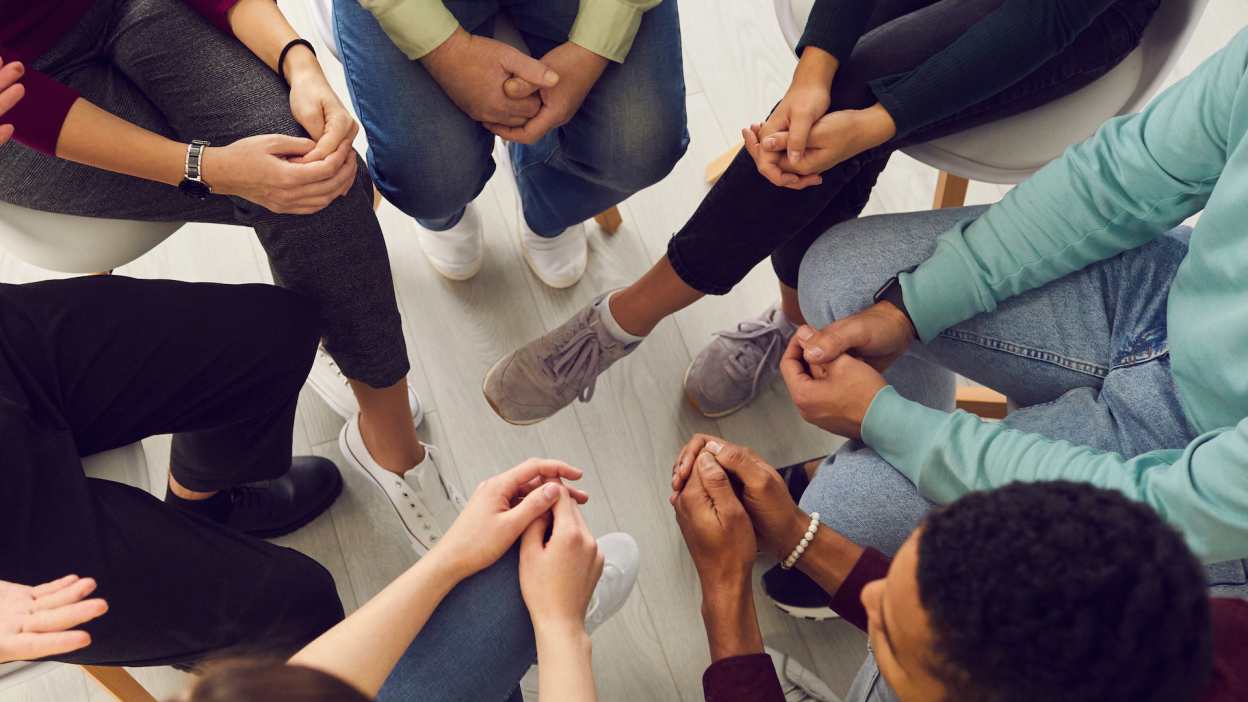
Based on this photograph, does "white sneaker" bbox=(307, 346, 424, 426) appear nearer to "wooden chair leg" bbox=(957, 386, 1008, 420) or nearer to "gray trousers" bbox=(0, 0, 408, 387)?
"gray trousers" bbox=(0, 0, 408, 387)

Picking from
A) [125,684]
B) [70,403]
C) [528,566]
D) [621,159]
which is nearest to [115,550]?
[70,403]

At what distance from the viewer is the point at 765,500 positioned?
3.15 ft

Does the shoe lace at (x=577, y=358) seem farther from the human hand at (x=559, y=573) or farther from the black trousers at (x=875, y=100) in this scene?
the human hand at (x=559, y=573)

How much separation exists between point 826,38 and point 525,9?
0.44 meters

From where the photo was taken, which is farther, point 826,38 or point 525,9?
point 525,9

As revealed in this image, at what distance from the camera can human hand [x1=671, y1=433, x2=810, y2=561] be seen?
0.96 meters

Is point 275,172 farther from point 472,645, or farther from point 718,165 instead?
point 718,165

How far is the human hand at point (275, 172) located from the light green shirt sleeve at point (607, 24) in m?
0.37

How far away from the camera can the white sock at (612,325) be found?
4.24 feet

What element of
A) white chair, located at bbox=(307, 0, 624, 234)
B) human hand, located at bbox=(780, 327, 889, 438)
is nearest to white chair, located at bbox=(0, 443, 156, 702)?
white chair, located at bbox=(307, 0, 624, 234)

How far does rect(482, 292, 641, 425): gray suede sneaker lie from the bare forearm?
23.2 inches

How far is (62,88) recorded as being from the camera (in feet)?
2.98

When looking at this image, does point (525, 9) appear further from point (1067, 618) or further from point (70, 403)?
point (1067, 618)

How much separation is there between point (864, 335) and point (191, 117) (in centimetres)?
92
